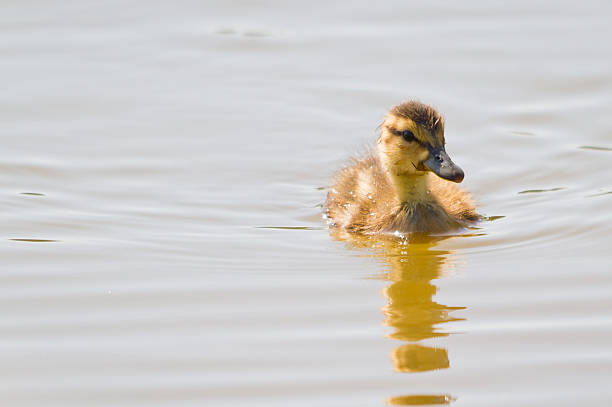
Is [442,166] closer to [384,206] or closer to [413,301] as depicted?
[384,206]

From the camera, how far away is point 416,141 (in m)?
6.80

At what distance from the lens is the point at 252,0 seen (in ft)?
37.7

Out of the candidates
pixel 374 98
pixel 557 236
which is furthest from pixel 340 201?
pixel 374 98

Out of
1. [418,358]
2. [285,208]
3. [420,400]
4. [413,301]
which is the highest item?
[285,208]

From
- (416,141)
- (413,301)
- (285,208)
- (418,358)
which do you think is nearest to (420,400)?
(418,358)

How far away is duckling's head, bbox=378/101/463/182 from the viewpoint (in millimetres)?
6688

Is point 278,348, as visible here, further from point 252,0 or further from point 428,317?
point 252,0

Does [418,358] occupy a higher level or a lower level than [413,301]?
lower

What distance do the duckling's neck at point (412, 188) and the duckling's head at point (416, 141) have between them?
0.15ft

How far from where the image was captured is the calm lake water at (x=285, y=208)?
4.41 metres

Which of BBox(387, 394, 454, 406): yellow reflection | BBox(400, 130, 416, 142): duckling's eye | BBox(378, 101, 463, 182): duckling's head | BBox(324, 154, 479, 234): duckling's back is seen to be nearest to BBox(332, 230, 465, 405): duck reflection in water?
BBox(387, 394, 454, 406): yellow reflection

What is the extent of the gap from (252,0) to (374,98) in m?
2.50

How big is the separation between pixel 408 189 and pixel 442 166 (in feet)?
1.71

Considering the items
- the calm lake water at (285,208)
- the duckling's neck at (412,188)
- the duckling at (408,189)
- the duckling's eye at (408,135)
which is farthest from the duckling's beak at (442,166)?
the calm lake water at (285,208)
